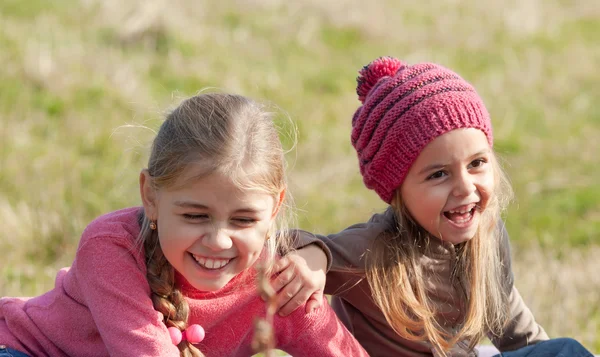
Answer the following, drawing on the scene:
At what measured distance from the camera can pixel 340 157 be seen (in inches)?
246

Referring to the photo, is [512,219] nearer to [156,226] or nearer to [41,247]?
[41,247]

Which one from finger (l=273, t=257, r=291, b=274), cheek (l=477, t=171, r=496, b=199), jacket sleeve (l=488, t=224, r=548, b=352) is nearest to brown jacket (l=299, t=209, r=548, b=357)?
jacket sleeve (l=488, t=224, r=548, b=352)

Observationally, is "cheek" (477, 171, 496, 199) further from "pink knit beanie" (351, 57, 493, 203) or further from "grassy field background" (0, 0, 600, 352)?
"grassy field background" (0, 0, 600, 352)

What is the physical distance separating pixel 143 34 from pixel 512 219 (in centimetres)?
317

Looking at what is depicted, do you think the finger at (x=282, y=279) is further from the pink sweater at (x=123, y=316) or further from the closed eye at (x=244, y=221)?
the closed eye at (x=244, y=221)

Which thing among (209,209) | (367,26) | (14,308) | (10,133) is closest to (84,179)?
(10,133)

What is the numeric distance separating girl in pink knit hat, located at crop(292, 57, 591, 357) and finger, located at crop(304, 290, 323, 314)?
6.2 inches

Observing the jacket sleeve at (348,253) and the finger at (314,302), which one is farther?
the jacket sleeve at (348,253)

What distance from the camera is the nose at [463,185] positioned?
2.82 meters

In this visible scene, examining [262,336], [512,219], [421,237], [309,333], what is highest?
[262,336]

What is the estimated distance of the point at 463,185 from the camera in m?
2.82

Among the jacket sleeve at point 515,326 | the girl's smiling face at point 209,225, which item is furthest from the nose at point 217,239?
the jacket sleeve at point 515,326

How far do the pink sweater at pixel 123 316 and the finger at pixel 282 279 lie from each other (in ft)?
0.31

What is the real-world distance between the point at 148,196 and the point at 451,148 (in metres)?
0.96
